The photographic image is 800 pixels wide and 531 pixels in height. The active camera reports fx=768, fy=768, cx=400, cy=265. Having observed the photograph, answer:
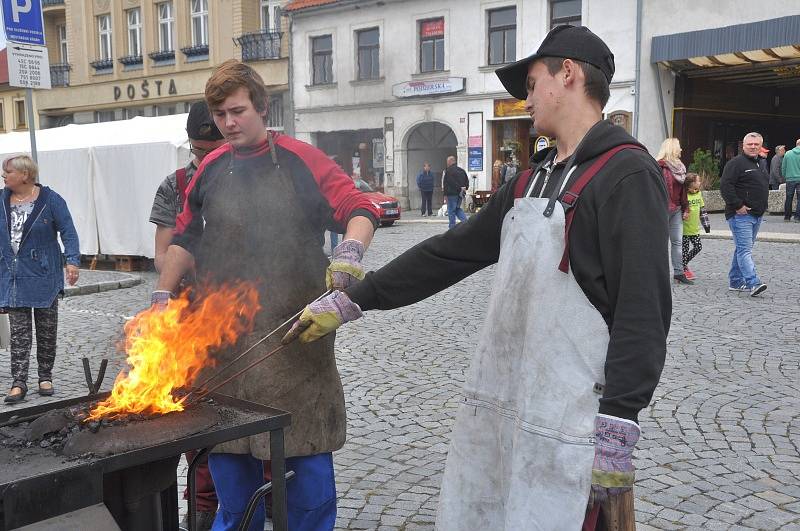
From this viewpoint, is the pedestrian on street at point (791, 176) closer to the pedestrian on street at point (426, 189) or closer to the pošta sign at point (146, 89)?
the pedestrian on street at point (426, 189)

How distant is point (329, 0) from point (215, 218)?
91.7ft

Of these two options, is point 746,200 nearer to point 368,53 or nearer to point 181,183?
point 181,183

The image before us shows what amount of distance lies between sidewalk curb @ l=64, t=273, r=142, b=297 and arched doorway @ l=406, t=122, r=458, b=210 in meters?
17.8

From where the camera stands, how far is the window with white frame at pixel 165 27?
1312 inches

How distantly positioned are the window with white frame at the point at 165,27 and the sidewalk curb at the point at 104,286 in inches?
932

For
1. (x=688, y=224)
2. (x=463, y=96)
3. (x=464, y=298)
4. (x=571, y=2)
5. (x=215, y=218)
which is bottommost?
(x=464, y=298)

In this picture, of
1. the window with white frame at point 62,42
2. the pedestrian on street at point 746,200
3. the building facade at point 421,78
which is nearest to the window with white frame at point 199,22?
the building facade at point 421,78

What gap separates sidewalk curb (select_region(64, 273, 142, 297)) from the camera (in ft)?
36.5

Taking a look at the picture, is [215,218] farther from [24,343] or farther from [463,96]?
[463,96]

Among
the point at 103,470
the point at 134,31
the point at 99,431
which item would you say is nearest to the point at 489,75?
the point at 134,31

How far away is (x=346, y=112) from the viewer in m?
30.0

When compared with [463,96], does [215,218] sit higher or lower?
lower

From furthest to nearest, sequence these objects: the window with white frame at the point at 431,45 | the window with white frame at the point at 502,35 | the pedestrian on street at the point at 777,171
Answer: the window with white frame at the point at 431,45
the window with white frame at the point at 502,35
the pedestrian on street at the point at 777,171

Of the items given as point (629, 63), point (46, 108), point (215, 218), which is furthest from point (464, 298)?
point (46, 108)
